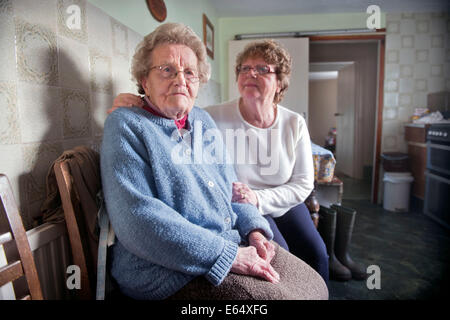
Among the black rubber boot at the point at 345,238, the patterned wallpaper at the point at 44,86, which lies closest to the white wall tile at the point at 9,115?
the patterned wallpaper at the point at 44,86

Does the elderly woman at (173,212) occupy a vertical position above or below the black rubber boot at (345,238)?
above

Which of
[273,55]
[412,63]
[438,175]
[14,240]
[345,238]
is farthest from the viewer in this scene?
[412,63]

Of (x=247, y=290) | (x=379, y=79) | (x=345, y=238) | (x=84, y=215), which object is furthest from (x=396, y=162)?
(x=84, y=215)

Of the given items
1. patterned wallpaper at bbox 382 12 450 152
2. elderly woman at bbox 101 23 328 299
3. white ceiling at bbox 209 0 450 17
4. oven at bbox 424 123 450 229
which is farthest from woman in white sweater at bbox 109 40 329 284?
patterned wallpaper at bbox 382 12 450 152

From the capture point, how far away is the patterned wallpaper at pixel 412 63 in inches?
134

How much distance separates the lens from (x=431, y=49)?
342 cm

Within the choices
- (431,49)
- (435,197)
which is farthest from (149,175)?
(431,49)

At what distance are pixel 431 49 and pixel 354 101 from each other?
6.13 feet

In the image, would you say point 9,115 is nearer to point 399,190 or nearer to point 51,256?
point 51,256

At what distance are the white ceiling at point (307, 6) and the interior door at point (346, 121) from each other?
2015 millimetres

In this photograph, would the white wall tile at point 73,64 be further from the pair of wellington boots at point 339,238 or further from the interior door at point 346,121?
the interior door at point 346,121

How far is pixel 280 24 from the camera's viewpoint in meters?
3.69

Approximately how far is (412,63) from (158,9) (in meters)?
3.30

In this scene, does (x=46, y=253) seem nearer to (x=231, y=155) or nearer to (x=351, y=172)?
(x=231, y=155)
